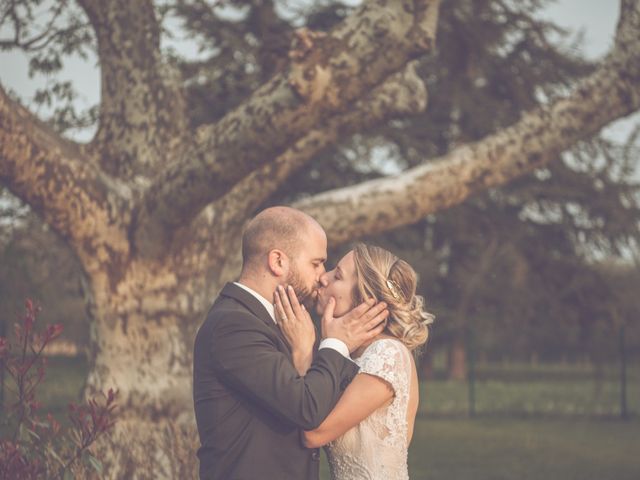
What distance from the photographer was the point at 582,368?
90.0 ft

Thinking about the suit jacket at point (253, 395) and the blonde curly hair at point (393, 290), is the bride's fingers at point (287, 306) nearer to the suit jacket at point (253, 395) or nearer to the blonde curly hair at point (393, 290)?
the suit jacket at point (253, 395)

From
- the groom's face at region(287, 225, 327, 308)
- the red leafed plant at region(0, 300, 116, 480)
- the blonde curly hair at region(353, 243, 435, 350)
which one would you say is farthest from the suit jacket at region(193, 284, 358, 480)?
the red leafed plant at region(0, 300, 116, 480)

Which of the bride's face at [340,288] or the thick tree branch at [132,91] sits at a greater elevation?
the bride's face at [340,288]

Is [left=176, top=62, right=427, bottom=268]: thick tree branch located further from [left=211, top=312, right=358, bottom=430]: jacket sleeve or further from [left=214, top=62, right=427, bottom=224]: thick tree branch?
[left=211, top=312, right=358, bottom=430]: jacket sleeve

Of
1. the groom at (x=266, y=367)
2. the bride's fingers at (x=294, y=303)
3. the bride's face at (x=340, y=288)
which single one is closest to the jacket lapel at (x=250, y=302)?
the groom at (x=266, y=367)

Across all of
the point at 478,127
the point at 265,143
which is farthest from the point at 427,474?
the point at 478,127

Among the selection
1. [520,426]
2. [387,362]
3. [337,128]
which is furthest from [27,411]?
[520,426]

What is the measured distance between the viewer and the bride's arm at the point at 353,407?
3.96 meters

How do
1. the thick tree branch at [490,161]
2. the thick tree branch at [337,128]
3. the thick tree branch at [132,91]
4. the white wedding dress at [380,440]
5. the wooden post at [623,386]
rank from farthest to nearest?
the wooden post at [623,386] < the thick tree branch at [490,161] < the thick tree branch at [337,128] < the thick tree branch at [132,91] < the white wedding dress at [380,440]

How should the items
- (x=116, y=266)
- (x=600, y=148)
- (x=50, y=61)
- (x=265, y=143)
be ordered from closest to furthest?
1. (x=265, y=143)
2. (x=116, y=266)
3. (x=50, y=61)
4. (x=600, y=148)

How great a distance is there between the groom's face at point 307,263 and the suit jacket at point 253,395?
0.21 meters

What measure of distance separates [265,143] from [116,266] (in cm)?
209

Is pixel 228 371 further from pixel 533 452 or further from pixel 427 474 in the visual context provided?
pixel 533 452

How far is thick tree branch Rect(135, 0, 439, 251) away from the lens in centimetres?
748
